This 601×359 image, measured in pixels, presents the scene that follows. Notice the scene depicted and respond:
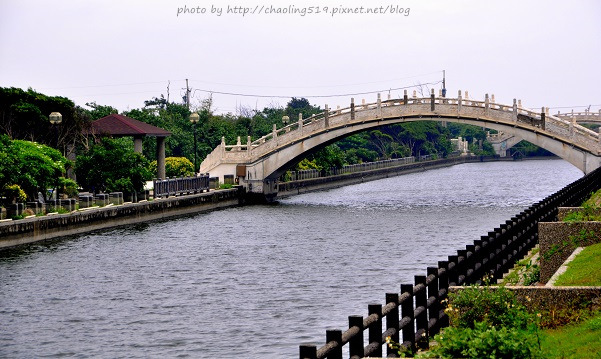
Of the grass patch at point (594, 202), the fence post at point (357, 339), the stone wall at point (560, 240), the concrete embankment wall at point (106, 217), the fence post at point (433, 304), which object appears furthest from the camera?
the concrete embankment wall at point (106, 217)

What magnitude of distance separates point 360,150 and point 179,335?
95.6 metres

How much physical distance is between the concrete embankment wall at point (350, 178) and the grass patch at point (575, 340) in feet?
203

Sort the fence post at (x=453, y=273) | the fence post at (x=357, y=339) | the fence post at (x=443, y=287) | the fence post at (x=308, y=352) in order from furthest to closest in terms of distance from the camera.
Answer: the fence post at (x=453, y=273) → the fence post at (x=443, y=287) → the fence post at (x=357, y=339) → the fence post at (x=308, y=352)

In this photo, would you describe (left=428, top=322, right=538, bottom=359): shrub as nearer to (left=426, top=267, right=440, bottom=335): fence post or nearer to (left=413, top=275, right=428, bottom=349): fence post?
(left=413, top=275, right=428, bottom=349): fence post

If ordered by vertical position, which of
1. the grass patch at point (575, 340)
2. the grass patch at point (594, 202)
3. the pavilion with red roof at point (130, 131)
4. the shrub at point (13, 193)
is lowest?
the grass patch at point (575, 340)

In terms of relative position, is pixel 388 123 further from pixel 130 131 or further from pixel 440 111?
pixel 130 131

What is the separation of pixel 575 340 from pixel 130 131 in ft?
169

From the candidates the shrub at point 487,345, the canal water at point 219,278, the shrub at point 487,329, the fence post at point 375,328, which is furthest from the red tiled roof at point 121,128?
the shrub at point 487,345

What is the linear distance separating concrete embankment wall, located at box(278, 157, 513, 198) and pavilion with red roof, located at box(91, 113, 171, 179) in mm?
12800

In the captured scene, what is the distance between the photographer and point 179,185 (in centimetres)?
A: 6109

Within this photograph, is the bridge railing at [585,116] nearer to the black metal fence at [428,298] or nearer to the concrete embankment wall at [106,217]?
the concrete embankment wall at [106,217]

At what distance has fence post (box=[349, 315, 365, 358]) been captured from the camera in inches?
473

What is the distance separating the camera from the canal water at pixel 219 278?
2366cm

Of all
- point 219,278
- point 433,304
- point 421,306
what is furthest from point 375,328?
point 219,278
